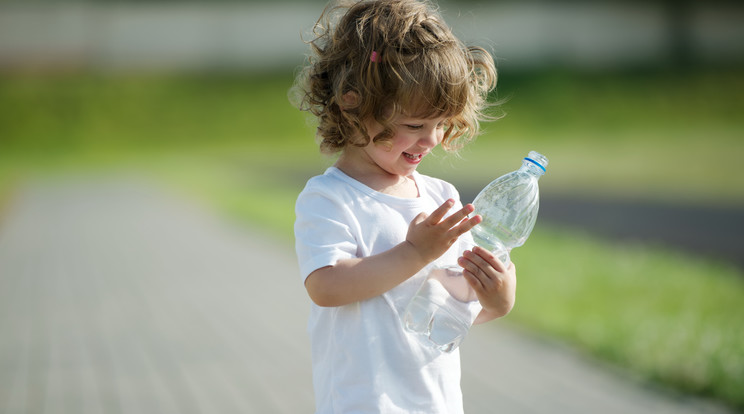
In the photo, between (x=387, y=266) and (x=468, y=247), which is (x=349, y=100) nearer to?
(x=387, y=266)

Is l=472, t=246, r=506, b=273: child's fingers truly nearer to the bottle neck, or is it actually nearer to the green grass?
the bottle neck

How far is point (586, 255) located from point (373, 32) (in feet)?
23.1

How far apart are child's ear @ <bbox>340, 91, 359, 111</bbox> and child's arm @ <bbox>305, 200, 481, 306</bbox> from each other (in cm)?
33

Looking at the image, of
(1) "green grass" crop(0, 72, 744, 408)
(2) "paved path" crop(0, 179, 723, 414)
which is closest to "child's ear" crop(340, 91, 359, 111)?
(1) "green grass" crop(0, 72, 744, 408)

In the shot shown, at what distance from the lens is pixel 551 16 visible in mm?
41906

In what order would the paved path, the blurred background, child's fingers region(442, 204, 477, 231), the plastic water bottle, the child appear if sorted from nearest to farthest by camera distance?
child's fingers region(442, 204, 477, 231)
the child
the plastic water bottle
the paved path
the blurred background

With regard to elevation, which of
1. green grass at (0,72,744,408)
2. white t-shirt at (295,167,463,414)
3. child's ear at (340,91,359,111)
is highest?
green grass at (0,72,744,408)

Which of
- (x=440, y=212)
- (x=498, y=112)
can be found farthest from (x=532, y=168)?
(x=498, y=112)

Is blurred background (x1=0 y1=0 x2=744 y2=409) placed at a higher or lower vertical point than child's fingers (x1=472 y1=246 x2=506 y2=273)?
higher

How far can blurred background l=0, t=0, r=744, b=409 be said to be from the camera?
12.1 meters

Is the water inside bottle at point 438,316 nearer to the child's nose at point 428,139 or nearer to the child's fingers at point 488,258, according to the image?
the child's fingers at point 488,258

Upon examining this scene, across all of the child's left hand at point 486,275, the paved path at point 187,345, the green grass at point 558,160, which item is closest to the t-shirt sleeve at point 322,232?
the child's left hand at point 486,275

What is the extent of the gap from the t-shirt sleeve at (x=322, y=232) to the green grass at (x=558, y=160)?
664 millimetres

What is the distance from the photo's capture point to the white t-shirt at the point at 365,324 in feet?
6.33
